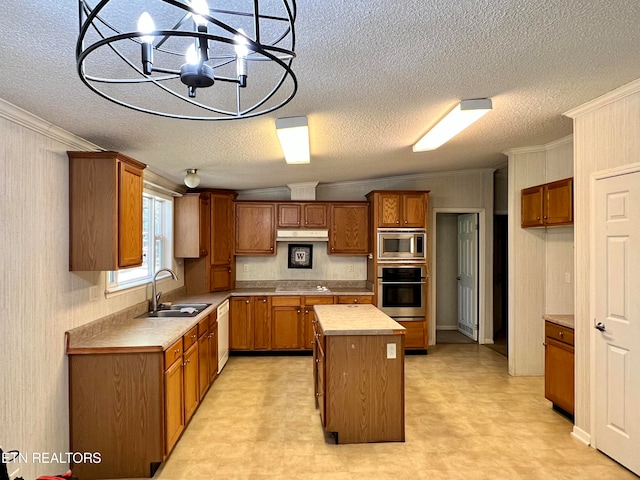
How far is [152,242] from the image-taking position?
14.3 feet

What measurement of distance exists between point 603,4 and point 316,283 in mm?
4750

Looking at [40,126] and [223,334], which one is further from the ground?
[40,126]

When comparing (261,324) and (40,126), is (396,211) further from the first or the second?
(40,126)

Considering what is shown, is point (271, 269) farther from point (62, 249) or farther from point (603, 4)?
point (603, 4)

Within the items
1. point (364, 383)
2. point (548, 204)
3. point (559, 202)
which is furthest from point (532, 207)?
point (364, 383)

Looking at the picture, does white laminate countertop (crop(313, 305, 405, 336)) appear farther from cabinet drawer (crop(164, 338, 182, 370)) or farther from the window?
the window

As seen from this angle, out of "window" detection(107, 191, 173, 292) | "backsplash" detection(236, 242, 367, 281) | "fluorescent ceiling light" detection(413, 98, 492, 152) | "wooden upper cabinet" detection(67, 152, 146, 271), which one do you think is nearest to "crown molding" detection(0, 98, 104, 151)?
"wooden upper cabinet" detection(67, 152, 146, 271)

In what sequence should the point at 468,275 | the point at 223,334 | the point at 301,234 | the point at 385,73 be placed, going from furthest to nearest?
the point at 468,275 < the point at 301,234 < the point at 223,334 < the point at 385,73

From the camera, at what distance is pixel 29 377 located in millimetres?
2254

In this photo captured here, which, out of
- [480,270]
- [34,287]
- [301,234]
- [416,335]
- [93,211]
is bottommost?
[416,335]

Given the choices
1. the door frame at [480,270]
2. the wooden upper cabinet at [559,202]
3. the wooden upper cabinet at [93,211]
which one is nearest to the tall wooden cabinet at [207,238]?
the wooden upper cabinet at [93,211]

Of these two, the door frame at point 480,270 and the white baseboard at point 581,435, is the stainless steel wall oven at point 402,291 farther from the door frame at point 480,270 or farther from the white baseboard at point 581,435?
the white baseboard at point 581,435

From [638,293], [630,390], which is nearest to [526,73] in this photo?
[638,293]

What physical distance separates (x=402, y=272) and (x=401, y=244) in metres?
0.37
